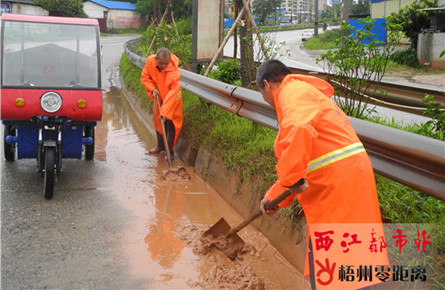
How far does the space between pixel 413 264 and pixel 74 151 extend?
465cm

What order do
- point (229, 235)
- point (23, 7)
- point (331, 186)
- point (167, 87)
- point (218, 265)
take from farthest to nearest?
point (23, 7) < point (167, 87) < point (229, 235) < point (218, 265) < point (331, 186)

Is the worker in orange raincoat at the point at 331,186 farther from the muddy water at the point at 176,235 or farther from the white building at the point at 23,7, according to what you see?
the white building at the point at 23,7

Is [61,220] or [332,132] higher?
[332,132]

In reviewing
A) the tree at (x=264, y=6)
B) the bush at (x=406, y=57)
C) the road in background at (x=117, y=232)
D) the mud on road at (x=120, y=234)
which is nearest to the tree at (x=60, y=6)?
the tree at (x=264, y=6)

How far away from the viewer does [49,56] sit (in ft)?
21.8

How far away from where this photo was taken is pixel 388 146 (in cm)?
335

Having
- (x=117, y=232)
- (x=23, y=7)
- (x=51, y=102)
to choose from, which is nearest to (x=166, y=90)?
(x=51, y=102)

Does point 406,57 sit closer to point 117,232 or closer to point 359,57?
point 359,57

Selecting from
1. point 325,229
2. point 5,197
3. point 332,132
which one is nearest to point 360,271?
point 325,229

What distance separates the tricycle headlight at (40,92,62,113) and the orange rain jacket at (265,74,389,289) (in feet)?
12.8

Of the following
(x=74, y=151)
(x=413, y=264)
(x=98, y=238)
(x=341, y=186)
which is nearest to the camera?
(x=341, y=186)

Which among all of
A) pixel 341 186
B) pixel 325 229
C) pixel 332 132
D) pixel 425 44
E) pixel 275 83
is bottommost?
pixel 325 229

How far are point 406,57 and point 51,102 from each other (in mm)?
20441

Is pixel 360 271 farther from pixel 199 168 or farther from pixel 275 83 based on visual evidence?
pixel 199 168
